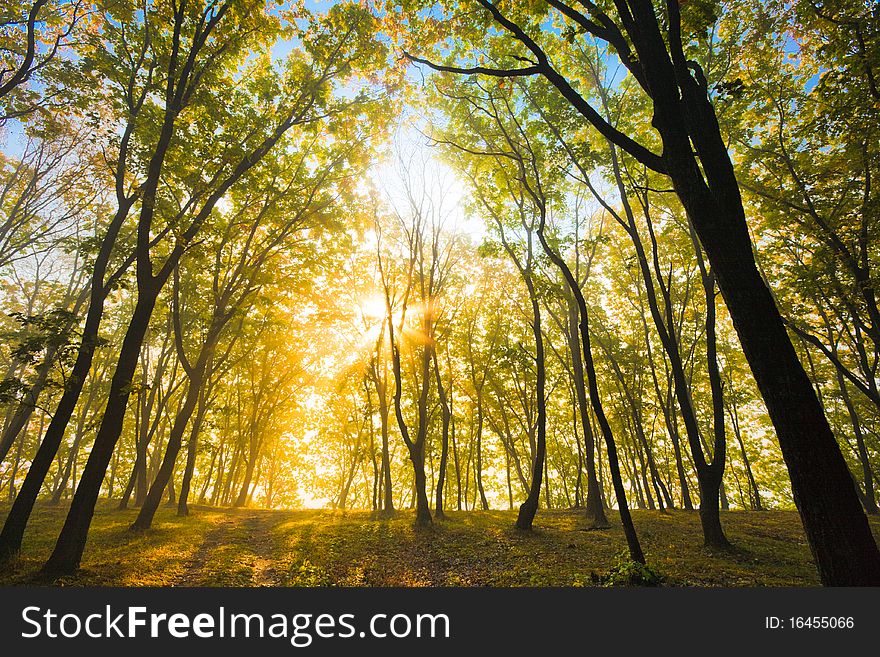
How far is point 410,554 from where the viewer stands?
41.0 ft

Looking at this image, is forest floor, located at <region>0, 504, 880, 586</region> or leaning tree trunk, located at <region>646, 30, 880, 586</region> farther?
forest floor, located at <region>0, 504, 880, 586</region>

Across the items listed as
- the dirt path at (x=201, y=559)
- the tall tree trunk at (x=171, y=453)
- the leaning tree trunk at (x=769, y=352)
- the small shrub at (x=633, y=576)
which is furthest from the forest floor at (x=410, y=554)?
the leaning tree trunk at (x=769, y=352)

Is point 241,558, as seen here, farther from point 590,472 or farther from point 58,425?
point 590,472

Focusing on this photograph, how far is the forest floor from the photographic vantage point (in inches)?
347

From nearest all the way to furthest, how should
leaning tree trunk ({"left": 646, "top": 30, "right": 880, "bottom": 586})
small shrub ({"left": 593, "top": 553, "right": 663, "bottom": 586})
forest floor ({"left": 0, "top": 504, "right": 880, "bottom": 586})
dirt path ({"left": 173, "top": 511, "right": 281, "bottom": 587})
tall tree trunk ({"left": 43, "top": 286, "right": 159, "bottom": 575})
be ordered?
leaning tree trunk ({"left": 646, "top": 30, "right": 880, "bottom": 586}), small shrub ({"left": 593, "top": 553, "right": 663, "bottom": 586}), tall tree trunk ({"left": 43, "top": 286, "right": 159, "bottom": 575}), forest floor ({"left": 0, "top": 504, "right": 880, "bottom": 586}), dirt path ({"left": 173, "top": 511, "right": 281, "bottom": 587})

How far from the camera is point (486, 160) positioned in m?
15.8

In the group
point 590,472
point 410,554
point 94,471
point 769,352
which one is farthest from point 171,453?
point 769,352

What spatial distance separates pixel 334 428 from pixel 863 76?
4221cm

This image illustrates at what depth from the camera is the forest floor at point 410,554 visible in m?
8.82

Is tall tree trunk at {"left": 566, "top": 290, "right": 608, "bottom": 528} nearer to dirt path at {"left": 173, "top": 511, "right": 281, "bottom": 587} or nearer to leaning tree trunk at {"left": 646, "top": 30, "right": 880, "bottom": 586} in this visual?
leaning tree trunk at {"left": 646, "top": 30, "right": 880, "bottom": 586}

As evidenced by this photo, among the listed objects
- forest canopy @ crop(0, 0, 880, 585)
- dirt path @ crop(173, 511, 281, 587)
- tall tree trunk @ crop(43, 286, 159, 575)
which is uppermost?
forest canopy @ crop(0, 0, 880, 585)

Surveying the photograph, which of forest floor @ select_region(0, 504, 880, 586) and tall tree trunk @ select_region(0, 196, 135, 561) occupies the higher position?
tall tree trunk @ select_region(0, 196, 135, 561)

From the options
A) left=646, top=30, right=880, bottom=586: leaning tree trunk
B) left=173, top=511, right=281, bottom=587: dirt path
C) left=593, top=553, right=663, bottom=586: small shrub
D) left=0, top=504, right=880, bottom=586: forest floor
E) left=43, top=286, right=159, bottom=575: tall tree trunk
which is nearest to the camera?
left=646, top=30, right=880, bottom=586: leaning tree trunk

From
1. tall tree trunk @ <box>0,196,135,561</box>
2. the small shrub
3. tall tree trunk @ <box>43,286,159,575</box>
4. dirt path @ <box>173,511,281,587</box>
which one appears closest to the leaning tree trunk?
the small shrub
